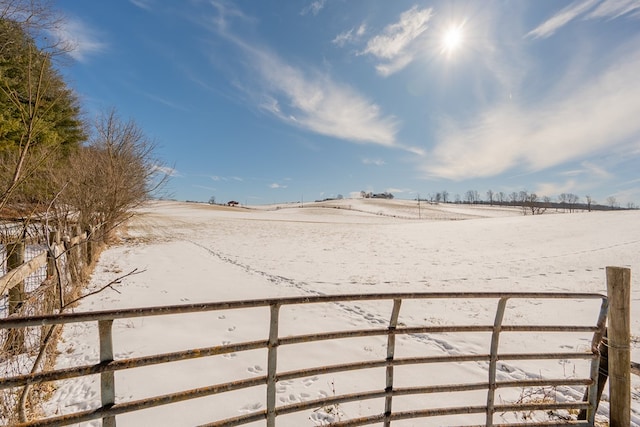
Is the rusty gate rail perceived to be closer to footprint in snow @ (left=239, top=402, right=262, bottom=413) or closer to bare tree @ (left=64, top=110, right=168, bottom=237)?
footprint in snow @ (left=239, top=402, right=262, bottom=413)

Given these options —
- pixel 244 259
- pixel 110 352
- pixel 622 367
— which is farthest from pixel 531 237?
pixel 110 352

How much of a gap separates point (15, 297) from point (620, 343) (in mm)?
7468

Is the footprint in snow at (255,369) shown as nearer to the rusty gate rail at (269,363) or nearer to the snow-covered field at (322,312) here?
the snow-covered field at (322,312)

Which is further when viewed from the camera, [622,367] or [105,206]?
[105,206]

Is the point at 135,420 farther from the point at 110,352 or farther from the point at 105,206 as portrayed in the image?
the point at 105,206

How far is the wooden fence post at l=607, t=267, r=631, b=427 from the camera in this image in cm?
286

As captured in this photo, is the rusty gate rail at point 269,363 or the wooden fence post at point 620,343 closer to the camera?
the rusty gate rail at point 269,363

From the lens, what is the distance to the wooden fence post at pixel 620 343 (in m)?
2.86

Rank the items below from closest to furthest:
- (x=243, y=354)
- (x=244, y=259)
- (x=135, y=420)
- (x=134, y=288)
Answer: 1. (x=135, y=420)
2. (x=243, y=354)
3. (x=134, y=288)
4. (x=244, y=259)

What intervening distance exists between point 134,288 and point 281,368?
6284 mm

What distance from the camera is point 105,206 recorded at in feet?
41.9

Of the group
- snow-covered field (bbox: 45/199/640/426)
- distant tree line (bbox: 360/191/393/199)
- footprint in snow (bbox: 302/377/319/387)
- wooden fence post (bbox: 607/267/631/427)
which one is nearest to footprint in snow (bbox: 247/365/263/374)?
snow-covered field (bbox: 45/199/640/426)

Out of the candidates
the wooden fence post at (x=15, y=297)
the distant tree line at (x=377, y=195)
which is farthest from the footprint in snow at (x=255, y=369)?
the distant tree line at (x=377, y=195)

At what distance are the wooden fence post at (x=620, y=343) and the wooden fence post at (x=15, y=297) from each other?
6683mm
